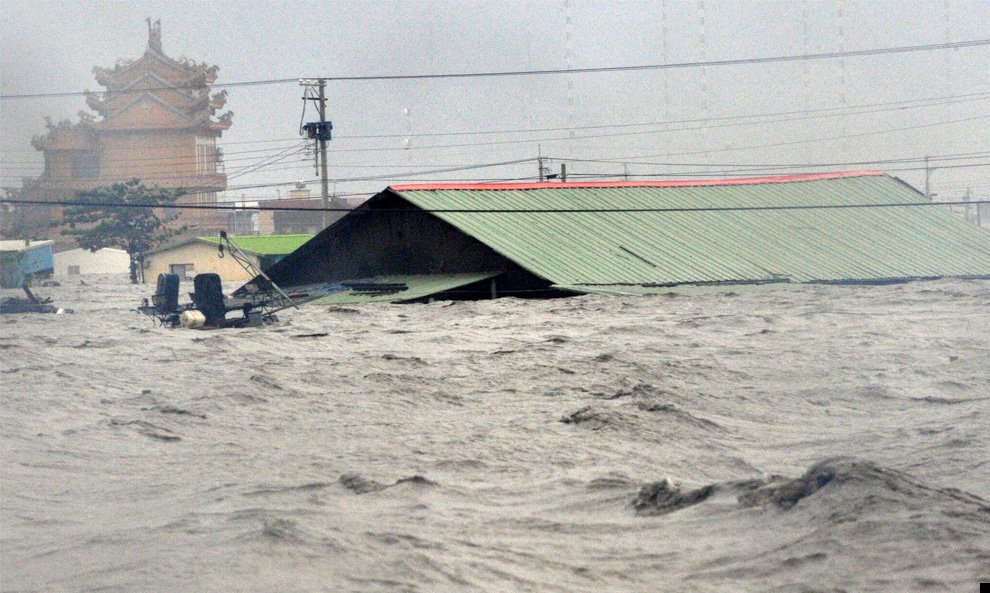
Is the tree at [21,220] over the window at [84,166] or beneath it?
beneath

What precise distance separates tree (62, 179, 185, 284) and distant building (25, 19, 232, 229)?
6479 mm

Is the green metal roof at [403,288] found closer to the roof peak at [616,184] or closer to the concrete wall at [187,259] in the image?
the roof peak at [616,184]

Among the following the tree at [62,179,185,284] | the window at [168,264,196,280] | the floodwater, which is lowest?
the floodwater

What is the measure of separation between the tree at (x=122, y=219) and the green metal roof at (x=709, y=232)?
31938 mm

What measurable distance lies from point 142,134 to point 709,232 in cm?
4735

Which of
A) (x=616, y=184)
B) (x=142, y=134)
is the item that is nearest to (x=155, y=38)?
(x=142, y=134)

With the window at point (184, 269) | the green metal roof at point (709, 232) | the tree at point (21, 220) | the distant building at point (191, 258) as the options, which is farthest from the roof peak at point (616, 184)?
the tree at point (21, 220)

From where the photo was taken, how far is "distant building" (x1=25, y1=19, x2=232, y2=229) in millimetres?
72438

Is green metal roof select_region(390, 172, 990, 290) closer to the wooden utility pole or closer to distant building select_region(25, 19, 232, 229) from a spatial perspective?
the wooden utility pole

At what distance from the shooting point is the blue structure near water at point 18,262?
54.4 meters

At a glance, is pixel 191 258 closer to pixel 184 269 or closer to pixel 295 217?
pixel 184 269

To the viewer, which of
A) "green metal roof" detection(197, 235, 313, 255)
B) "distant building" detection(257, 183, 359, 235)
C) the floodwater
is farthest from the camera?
"distant building" detection(257, 183, 359, 235)

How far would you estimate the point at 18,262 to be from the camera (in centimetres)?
5522

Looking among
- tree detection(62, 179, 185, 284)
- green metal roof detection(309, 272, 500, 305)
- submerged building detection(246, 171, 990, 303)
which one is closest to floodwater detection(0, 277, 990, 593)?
green metal roof detection(309, 272, 500, 305)
